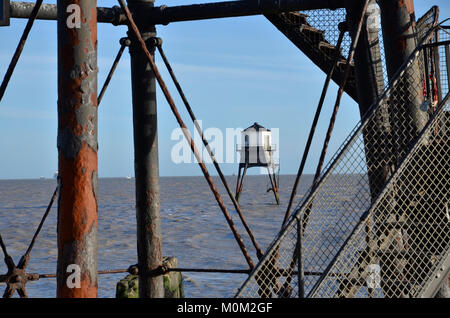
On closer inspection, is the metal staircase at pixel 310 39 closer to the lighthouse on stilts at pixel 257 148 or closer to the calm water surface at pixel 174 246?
the calm water surface at pixel 174 246

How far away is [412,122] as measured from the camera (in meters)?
7.47

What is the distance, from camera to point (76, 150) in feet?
20.2

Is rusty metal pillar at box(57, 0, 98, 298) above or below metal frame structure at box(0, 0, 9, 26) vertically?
below

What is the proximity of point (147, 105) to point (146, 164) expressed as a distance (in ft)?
2.80

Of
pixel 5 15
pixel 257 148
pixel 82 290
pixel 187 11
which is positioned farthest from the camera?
pixel 257 148

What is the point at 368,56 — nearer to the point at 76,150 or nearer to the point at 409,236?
the point at 409,236

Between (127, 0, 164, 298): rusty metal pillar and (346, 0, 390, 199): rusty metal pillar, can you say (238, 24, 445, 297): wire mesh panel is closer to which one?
(346, 0, 390, 199): rusty metal pillar

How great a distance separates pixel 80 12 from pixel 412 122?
391cm

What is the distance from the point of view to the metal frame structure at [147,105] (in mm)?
6160

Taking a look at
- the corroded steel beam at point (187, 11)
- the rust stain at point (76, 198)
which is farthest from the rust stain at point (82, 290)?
the corroded steel beam at point (187, 11)

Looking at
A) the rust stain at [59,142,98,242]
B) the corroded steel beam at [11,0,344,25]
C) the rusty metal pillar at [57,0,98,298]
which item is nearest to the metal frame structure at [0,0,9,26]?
the rusty metal pillar at [57,0,98,298]

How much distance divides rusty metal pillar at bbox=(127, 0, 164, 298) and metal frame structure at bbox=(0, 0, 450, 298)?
0.01m

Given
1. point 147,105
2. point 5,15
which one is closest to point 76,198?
point 5,15

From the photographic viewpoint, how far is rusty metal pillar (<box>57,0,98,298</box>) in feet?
20.1
